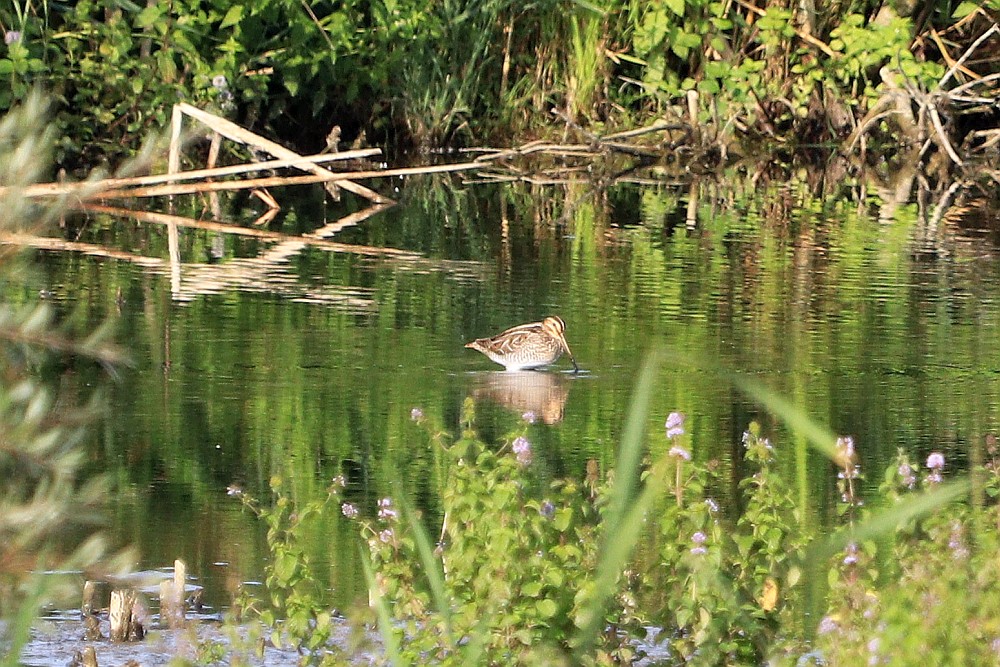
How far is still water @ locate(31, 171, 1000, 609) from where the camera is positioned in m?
7.41

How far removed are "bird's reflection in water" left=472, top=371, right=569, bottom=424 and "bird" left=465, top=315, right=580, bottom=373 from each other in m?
0.06

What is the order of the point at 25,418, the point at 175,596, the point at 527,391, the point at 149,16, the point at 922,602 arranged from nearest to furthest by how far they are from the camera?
Result: the point at 25,418
the point at 922,602
the point at 175,596
the point at 527,391
the point at 149,16

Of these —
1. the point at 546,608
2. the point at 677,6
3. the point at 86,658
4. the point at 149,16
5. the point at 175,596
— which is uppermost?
the point at 677,6

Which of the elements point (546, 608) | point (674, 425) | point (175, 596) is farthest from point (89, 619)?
point (674, 425)

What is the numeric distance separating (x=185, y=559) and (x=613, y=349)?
369cm

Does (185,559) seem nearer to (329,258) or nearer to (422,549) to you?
(422,549)

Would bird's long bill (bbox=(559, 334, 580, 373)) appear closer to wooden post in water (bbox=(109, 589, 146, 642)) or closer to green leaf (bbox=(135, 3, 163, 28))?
wooden post in water (bbox=(109, 589, 146, 642))

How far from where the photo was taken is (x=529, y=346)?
9039 millimetres

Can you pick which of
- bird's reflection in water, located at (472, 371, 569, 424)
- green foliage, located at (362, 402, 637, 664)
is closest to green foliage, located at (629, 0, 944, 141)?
bird's reflection in water, located at (472, 371, 569, 424)

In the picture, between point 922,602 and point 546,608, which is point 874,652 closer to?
point 922,602

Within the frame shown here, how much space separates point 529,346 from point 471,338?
86 cm

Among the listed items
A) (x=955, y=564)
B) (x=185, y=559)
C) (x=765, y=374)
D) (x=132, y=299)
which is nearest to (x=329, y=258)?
(x=132, y=299)

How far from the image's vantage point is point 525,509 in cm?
520

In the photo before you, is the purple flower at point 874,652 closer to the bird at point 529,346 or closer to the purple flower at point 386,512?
the purple flower at point 386,512
